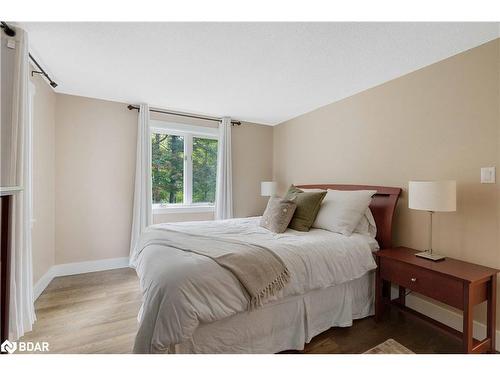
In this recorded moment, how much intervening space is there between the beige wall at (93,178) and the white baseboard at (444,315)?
3286mm

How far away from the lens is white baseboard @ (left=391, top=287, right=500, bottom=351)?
72.1 inches

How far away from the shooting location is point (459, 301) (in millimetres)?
1541

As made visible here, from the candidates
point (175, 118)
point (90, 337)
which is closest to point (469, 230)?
point (90, 337)

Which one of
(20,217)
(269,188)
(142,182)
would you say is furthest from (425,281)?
(142,182)

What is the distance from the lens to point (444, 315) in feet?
6.73

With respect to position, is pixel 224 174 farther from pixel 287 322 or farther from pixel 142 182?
pixel 287 322

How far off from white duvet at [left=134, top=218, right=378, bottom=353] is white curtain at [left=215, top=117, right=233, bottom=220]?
1.88 metres

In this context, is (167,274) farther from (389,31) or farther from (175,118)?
(175,118)

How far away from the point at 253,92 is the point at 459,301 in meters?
2.72

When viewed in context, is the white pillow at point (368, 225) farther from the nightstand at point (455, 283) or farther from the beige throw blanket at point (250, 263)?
the beige throw blanket at point (250, 263)

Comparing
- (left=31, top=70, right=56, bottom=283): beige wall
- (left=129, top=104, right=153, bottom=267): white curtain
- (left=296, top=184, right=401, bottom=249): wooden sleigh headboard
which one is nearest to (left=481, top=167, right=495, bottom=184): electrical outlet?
(left=296, top=184, right=401, bottom=249): wooden sleigh headboard

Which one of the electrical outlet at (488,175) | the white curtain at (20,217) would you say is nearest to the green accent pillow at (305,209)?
the electrical outlet at (488,175)

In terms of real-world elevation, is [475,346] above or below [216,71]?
below

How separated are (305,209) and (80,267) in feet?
9.97
